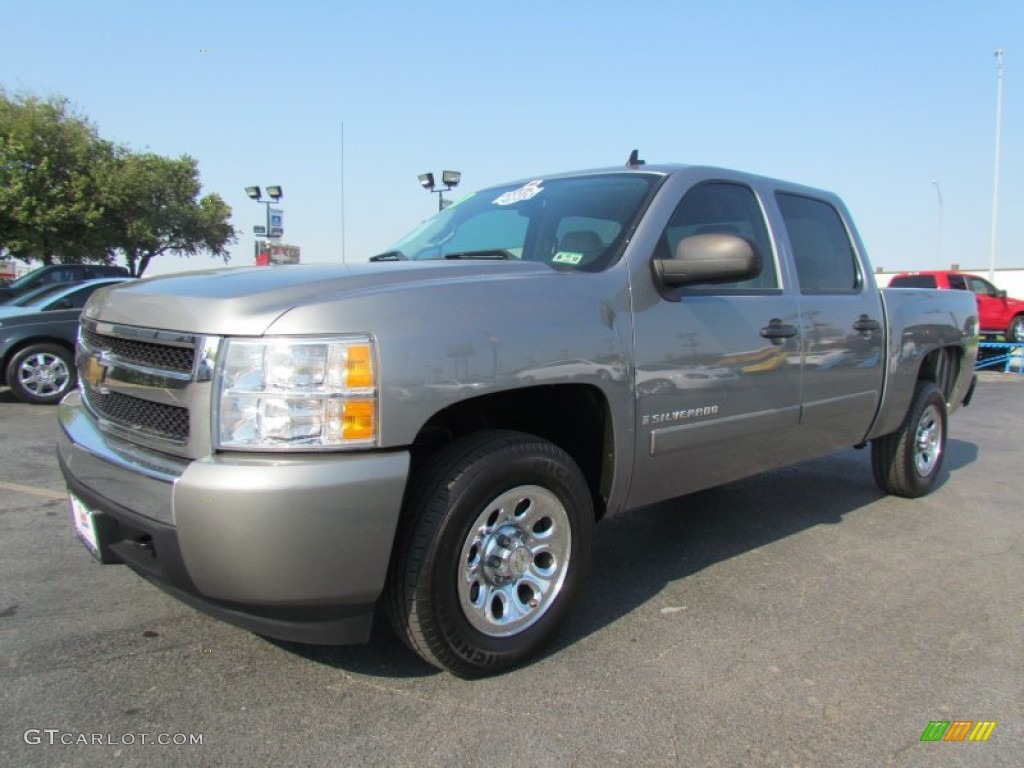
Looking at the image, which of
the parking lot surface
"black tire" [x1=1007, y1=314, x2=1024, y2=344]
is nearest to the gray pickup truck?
the parking lot surface

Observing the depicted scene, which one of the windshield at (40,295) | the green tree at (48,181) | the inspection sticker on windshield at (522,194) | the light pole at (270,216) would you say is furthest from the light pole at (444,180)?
the green tree at (48,181)

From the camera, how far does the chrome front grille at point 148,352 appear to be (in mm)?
2264

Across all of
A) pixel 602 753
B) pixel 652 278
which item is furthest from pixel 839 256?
pixel 602 753

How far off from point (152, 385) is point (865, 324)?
11.9ft

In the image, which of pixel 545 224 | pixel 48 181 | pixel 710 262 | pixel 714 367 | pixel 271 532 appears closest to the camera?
pixel 271 532

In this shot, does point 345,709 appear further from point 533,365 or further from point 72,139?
point 72,139

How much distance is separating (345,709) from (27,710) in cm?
98

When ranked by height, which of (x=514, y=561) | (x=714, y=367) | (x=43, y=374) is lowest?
(x=514, y=561)

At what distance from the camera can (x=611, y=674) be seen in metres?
2.66

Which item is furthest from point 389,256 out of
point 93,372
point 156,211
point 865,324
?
point 156,211

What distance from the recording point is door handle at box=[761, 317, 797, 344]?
136 inches

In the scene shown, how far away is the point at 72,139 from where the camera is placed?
84.9ft

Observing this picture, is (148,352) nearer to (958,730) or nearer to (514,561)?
(514,561)

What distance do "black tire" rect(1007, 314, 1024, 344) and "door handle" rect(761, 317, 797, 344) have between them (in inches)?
770
